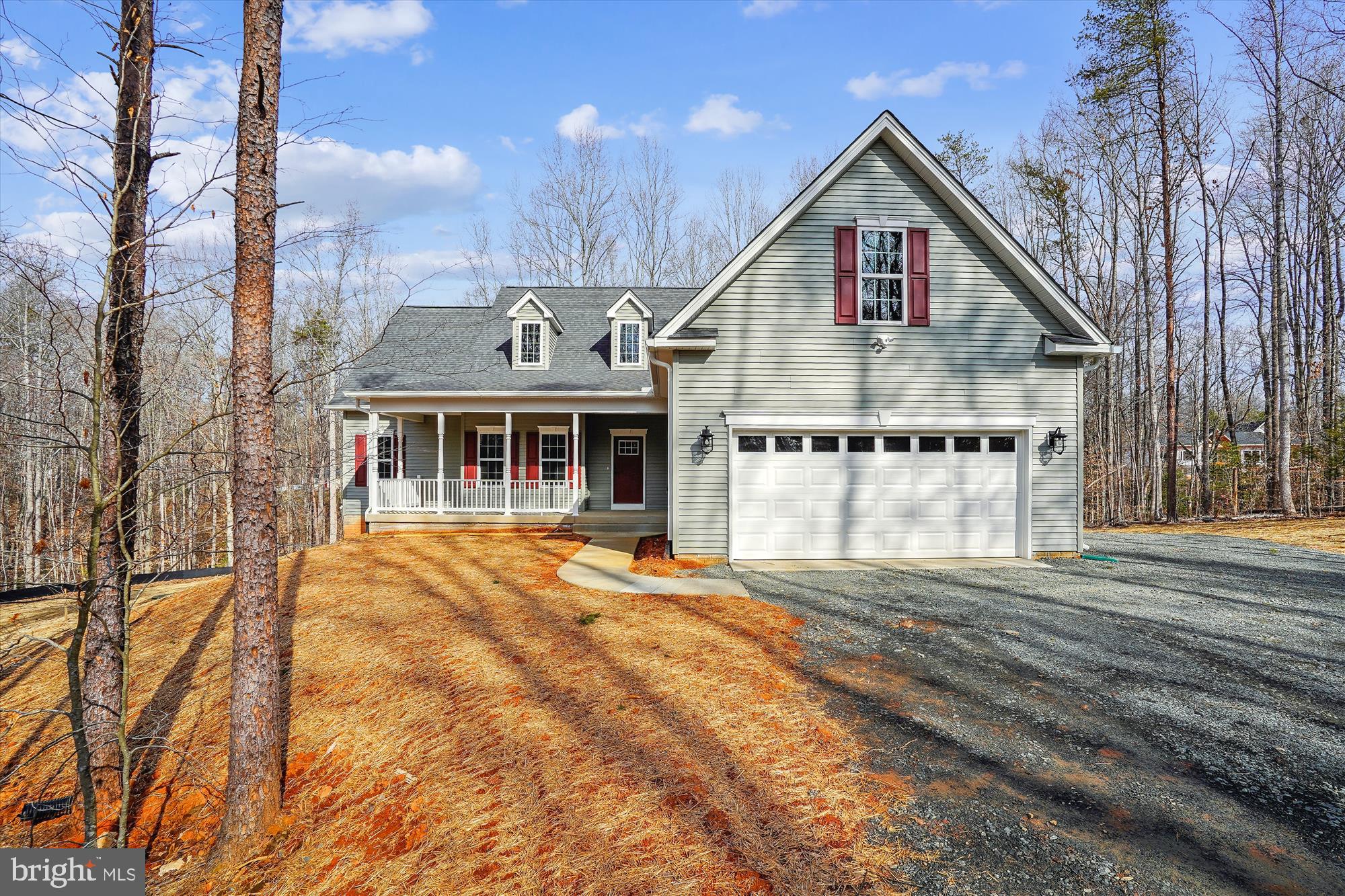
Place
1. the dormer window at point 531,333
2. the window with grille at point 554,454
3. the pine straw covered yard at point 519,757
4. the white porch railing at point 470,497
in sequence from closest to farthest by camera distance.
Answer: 1. the pine straw covered yard at point 519,757
2. the white porch railing at point 470,497
3. the dormer window at point 531,333
4. the window with grille at point 554,454

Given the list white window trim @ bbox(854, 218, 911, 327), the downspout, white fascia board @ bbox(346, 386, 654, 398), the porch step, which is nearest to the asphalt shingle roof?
white fascia board @ bbox(346, 386, 654, 398)

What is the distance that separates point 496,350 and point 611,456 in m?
4.46

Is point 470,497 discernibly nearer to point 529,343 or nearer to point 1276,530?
point 529,343

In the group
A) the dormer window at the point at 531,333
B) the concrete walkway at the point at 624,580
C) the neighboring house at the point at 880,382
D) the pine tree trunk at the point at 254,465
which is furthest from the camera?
the dormer window at the point at 531,333

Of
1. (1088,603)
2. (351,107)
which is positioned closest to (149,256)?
(351,107)

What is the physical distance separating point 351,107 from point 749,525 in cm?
766

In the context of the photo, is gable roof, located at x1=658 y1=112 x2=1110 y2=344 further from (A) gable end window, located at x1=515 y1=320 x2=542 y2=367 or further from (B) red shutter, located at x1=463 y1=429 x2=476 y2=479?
(B) red shutter, located at x1=463 y1=429 x2=476 y2=479

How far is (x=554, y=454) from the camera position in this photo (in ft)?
55.3

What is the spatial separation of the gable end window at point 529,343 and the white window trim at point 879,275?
9.20m

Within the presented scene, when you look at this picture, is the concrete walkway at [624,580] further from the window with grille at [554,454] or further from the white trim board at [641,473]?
the window with grille at [554,454]

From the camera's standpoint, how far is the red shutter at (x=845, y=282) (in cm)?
1005

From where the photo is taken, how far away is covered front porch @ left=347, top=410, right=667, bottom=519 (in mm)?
15453

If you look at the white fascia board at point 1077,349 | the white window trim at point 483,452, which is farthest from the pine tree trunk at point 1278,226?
the white window trim at point 483,452

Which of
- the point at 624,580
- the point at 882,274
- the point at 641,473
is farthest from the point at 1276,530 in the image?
the point at 624,580
